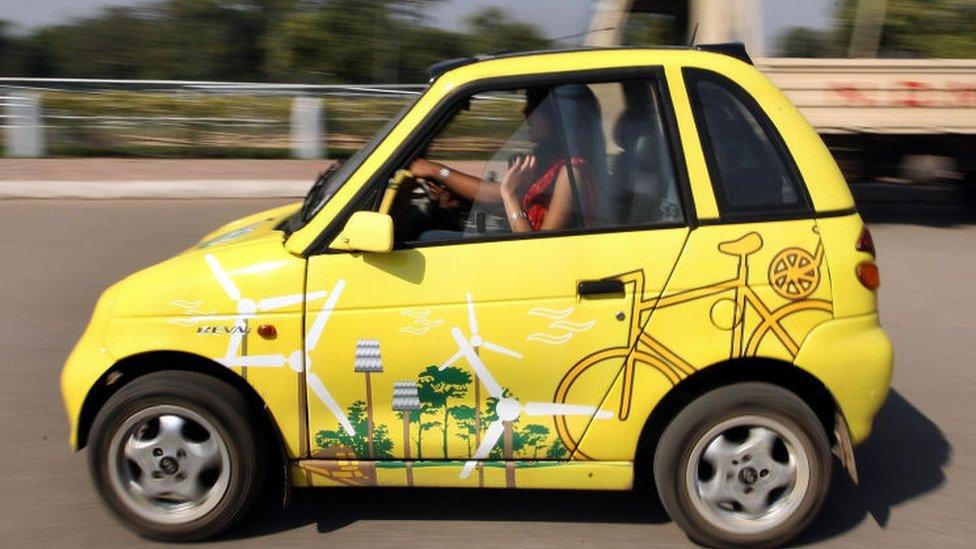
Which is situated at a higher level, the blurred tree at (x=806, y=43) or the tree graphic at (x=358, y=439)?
the blurred tree at (x=806, y=43)

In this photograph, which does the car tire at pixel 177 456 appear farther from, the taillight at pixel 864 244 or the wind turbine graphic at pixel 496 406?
the taillight at pixel 864 244

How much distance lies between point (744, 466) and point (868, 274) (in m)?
0.85

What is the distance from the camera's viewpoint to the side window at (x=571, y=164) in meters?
4.21

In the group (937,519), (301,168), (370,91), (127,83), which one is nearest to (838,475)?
(937,519)

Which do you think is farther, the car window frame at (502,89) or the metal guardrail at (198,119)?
the metal guardrail at (198,119)

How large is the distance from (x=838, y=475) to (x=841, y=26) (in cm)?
2010

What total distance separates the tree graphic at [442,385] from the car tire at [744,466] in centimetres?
79

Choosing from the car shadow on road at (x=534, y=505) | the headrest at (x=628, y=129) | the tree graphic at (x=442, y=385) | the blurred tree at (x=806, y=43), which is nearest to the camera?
the tree graphic at (x=442, y=385)

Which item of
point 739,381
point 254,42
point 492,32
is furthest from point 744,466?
point 254,42

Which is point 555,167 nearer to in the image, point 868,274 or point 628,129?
point 628,129

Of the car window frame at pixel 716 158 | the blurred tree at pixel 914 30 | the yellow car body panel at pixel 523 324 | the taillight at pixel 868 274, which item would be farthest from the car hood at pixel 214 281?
the blurred tree at pixel 914 30

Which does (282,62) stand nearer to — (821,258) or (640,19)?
(640,19)

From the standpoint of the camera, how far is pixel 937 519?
468cm

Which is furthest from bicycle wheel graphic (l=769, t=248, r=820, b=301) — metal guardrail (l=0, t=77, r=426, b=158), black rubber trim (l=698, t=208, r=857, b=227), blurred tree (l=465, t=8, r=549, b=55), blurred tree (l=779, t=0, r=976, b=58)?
blurred tree (l=779, t=0, r=976, b=58)
